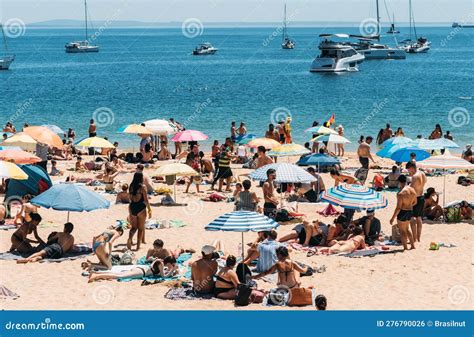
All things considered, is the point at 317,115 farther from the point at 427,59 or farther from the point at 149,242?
the point at 427,59

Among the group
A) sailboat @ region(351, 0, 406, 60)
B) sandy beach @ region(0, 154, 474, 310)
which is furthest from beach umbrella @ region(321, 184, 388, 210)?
sailboat @ region(351, 0, 406, 60)

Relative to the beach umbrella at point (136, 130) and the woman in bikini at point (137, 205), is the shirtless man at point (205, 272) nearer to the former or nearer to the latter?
the woman in bikini at point (137, 205)

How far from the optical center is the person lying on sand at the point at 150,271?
12156mm

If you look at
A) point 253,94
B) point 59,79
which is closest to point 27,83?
point 59,79

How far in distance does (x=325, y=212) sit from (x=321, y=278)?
4601 millimetres

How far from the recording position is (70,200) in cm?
1323

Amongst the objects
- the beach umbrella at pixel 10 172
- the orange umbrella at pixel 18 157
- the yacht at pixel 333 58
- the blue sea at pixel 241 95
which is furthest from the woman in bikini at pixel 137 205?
the yacht at pixel 333 58

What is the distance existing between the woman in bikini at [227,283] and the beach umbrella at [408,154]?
333 inches

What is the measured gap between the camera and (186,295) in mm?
11398

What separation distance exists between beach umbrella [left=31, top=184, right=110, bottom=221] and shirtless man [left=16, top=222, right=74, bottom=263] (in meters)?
0.33

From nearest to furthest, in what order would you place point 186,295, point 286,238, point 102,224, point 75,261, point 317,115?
point 186,295, point 75,261, point 286,238, point 102,224, point 317,115

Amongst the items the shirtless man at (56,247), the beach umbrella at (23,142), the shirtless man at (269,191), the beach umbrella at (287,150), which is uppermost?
the beach umbrella at (23,142)

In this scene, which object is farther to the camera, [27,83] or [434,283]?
[27,83]

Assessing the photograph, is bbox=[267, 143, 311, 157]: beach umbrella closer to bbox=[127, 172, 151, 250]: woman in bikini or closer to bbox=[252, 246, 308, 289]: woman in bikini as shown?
bbox=[127, 172, 151, 250]: woman in bikini
